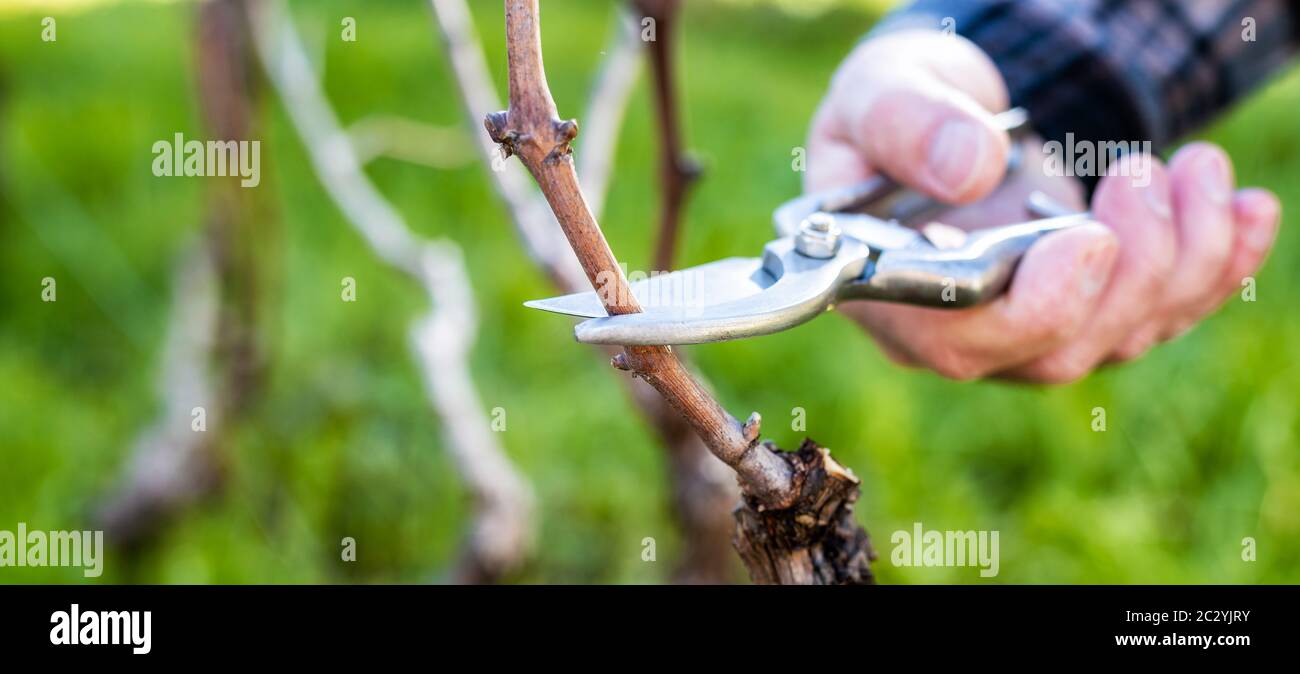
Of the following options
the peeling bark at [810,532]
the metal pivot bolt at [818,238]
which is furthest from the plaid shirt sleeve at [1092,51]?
the peeling bark at [810,532]

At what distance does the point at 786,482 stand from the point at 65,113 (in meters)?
3.94

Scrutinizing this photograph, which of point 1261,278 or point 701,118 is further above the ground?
point 701,118

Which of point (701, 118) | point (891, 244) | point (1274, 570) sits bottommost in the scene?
point (1274, 570)

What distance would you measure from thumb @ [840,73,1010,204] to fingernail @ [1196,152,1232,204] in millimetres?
259

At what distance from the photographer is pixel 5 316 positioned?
3.20 metres

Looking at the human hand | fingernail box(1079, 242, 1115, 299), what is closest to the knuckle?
the human hand

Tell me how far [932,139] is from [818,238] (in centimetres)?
38

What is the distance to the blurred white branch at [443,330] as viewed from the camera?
1953mm

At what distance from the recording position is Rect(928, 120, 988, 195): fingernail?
133 cm

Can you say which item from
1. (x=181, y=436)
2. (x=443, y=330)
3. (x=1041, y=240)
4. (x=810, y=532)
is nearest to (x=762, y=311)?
(x=810, y=532)

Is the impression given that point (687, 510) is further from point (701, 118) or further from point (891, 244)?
point (701, 118)

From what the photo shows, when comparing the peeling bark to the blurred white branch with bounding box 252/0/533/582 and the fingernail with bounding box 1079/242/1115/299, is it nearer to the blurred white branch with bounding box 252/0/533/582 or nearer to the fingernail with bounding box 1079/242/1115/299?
the fingernail with bounding box 1079/242/1115/299
